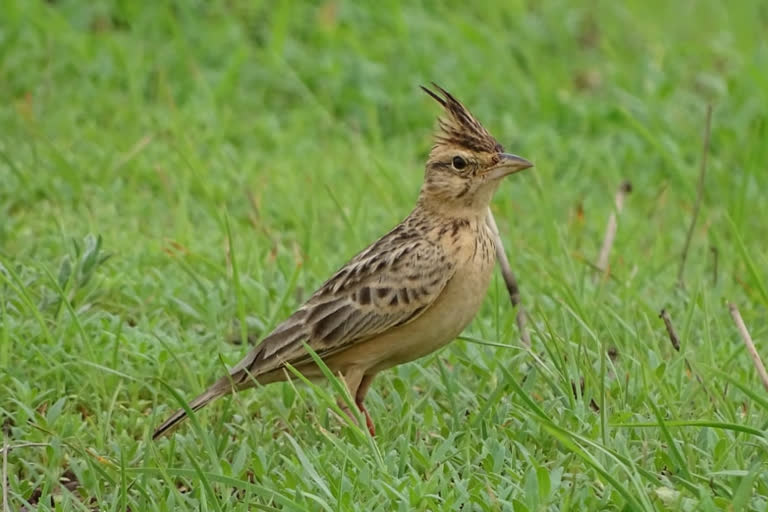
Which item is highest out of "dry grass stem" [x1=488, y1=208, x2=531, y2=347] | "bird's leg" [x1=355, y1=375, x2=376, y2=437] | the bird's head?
the bird's head

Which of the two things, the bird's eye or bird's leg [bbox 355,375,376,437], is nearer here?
bird's leg [bbox 355,375,376,437]

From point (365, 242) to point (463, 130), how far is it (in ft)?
5.64

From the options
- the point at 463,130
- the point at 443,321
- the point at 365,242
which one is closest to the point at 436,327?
the point at 443,321

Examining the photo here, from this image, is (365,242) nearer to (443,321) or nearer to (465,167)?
(465,167)

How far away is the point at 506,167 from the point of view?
16.9ft

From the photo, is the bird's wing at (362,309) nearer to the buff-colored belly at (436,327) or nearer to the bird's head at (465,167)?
the buff-colored belly at (436,327)

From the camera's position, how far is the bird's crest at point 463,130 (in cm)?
518

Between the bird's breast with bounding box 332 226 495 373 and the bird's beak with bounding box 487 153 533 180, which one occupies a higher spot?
the bird's beak with bounding box 487 153 533 180

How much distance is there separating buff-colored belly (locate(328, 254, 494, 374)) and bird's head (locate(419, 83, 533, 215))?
1.00ft

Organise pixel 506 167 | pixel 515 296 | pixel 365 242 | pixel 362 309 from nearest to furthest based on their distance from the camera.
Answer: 1. pixel 362 309
2. pixel 506 167
3. pixel 515 296
4. pixel 365 242

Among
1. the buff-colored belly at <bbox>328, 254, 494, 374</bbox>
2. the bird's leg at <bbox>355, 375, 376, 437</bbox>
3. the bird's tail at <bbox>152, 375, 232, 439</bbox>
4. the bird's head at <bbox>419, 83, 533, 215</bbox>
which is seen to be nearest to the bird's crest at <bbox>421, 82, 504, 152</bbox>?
→ the bird's head at <bbox>419, 83, 533, 215</bbox>

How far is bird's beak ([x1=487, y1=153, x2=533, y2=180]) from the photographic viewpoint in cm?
514

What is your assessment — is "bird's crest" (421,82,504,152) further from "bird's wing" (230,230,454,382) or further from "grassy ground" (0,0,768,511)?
"grassy ground" (0,0,768,511)

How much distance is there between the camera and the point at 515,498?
4141mm
